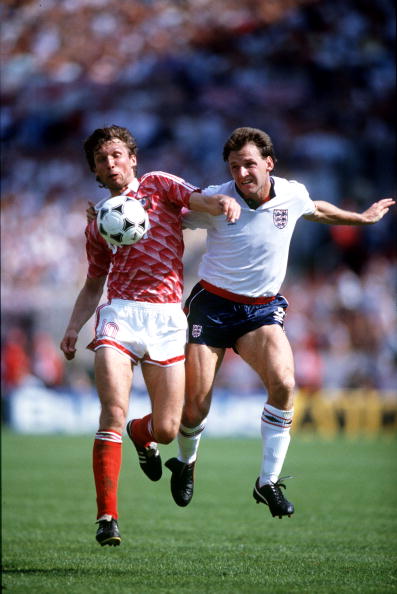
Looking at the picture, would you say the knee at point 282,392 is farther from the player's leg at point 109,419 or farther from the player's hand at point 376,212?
the player's hand at point 376,212

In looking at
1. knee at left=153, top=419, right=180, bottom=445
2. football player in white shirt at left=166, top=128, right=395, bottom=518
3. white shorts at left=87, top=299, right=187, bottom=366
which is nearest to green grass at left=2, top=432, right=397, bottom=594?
football player in white shirt at left=166, top=128, right=395, bottom=518

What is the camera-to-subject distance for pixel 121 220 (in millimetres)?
6836

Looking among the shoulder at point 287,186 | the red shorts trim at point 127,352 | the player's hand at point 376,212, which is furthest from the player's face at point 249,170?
the red shorts trim at point 127,352

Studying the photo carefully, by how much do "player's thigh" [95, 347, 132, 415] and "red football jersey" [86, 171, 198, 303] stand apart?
1.57 ft

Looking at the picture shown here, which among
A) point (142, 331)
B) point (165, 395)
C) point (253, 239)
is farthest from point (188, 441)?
point (253, 239)

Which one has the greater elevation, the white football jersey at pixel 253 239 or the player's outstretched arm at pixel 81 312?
the white football jersey at pixel 253 239

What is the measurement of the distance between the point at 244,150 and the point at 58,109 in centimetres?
1774

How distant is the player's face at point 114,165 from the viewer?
23.2 ft

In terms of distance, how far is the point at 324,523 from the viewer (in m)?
9.84

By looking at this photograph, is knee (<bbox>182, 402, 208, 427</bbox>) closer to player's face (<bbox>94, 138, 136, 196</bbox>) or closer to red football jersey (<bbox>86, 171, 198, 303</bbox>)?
red football jersey (<bbox>86, 171, 198, 303</bbox>)

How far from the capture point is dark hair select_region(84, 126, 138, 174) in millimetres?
7109

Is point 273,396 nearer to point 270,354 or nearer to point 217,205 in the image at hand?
point 270,354

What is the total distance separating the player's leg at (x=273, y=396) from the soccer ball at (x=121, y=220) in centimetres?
117

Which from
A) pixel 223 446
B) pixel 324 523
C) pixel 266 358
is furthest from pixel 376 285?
pixel 266 358
